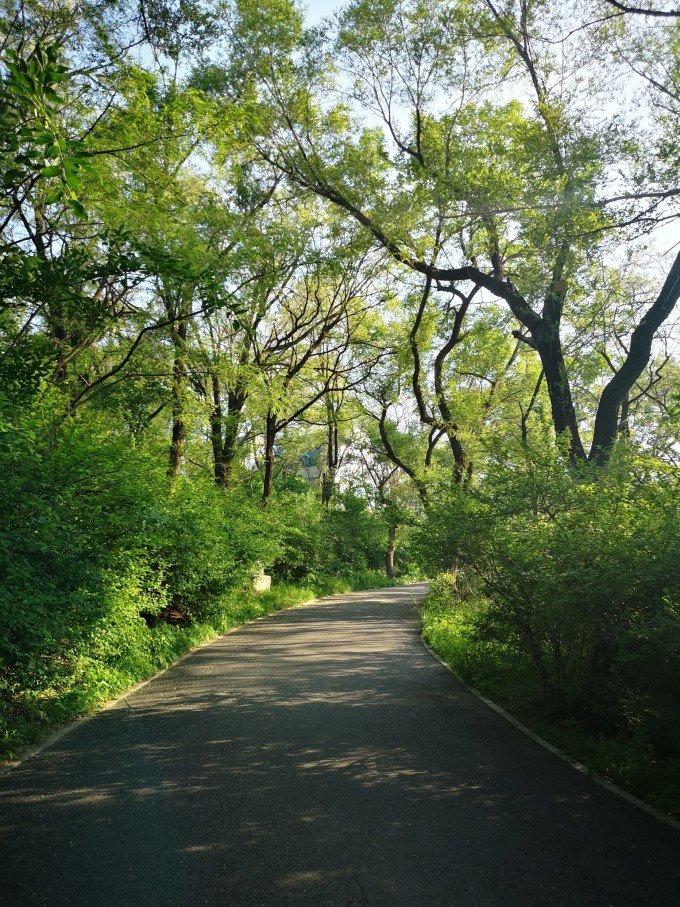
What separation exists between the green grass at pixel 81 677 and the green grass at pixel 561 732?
478 centimetres

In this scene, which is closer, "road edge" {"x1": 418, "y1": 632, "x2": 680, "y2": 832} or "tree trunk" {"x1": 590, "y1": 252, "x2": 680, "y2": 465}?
"road edge" {"x1": 418, "y1": 632, "x2": 680, "y2": 832}

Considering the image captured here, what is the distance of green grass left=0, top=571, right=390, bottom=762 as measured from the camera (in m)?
6.24

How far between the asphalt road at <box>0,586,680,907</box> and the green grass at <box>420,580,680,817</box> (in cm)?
28

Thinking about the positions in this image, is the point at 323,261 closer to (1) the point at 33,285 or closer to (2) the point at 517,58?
(2) the point at 517,58

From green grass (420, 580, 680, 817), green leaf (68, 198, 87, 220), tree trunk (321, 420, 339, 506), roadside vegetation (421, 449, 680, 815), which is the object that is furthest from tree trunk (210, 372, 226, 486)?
green leaf (68, 198, 87, 220)

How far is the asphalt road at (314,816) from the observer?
3629mm

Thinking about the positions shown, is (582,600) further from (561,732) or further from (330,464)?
(330,464)

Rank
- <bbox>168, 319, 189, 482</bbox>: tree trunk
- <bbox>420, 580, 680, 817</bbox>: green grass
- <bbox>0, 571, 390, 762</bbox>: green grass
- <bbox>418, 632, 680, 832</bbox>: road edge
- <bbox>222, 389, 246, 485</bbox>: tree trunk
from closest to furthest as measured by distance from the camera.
→ <bbox>418, 632, 680, 832</bbox>: road edge < <bbox>420, 580, 680, 817</bbox>: green grass < <bbox>0, 571, 390, 762</bbox>: green grass < <bbox>168, 319, 189, 482</bbox>: tree trunk < <bbox>222, 389, 246, 485</bbox>: tree trunk

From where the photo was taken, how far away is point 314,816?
4.62 m

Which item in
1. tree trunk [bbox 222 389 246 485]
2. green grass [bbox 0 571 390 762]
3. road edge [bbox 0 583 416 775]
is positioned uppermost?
tree trunk [bbox 222 389 246 485]

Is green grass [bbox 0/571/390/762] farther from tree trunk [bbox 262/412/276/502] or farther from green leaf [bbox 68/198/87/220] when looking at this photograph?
tree trunk [bbox 262/412/276/502]

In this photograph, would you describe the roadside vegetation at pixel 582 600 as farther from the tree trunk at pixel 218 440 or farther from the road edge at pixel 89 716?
the tree trunk at pixel 218 440

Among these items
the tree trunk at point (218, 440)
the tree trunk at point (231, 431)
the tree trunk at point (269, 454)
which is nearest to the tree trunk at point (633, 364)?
the tree trunk at point (231, 431)

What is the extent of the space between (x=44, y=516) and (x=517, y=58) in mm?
13985
